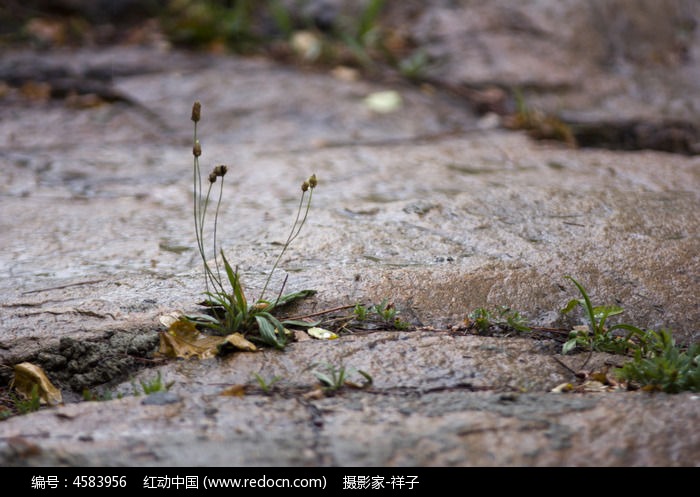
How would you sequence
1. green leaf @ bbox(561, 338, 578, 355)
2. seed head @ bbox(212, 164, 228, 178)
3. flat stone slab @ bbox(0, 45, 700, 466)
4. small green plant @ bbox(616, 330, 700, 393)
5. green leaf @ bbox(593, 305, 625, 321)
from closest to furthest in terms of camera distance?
flat stone slab @ bbox(0, 45, 700, 466), small green plant @ bbox(616, 330, 700, 393), seed head @ bbox(212, 164, 228, 178), green leaf @ bbox(561, 338, 578, 355), green leaf @ bbox(593, 305, 625, 321)

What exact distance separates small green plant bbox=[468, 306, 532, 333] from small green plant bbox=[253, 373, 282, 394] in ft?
2.10

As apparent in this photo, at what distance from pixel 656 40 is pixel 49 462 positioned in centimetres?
479

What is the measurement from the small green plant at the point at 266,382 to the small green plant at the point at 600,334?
2.63 feet

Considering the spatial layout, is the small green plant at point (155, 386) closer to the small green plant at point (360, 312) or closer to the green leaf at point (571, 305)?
the small green plant at point (360, 312)

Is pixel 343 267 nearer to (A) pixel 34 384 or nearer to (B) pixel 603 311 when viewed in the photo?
(B) pixel 603 311

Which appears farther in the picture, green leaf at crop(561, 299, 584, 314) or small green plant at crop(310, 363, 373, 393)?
green leaf at crop(561, 299, 584, 314)

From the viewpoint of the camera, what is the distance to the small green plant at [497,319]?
204cm

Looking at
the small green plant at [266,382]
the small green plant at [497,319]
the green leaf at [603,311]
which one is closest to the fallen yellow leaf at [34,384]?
the small green plant at [266,382]

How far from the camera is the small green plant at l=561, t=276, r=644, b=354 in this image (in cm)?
193

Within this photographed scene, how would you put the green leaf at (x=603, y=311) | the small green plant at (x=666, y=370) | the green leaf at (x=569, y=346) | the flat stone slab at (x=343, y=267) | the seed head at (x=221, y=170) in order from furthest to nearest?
the green leaf at (x=603, y=311) < the green leaf at (x=569, y=346) < the seed head at (x=221, y=170) < the small green plant at (x=666, y=370) < the flat stone slab at (x=343, y=267)

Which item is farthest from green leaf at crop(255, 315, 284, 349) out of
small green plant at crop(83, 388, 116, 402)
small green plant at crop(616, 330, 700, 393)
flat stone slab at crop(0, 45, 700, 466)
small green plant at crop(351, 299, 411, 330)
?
small green plant at crop(616, 330, 700, 393)

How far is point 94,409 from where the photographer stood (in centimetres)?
158

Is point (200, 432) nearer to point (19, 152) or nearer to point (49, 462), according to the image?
point (49, 462)

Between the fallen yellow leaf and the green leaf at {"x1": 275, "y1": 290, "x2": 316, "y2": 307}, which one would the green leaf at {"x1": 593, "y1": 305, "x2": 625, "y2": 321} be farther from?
the fallen yellow leaf
